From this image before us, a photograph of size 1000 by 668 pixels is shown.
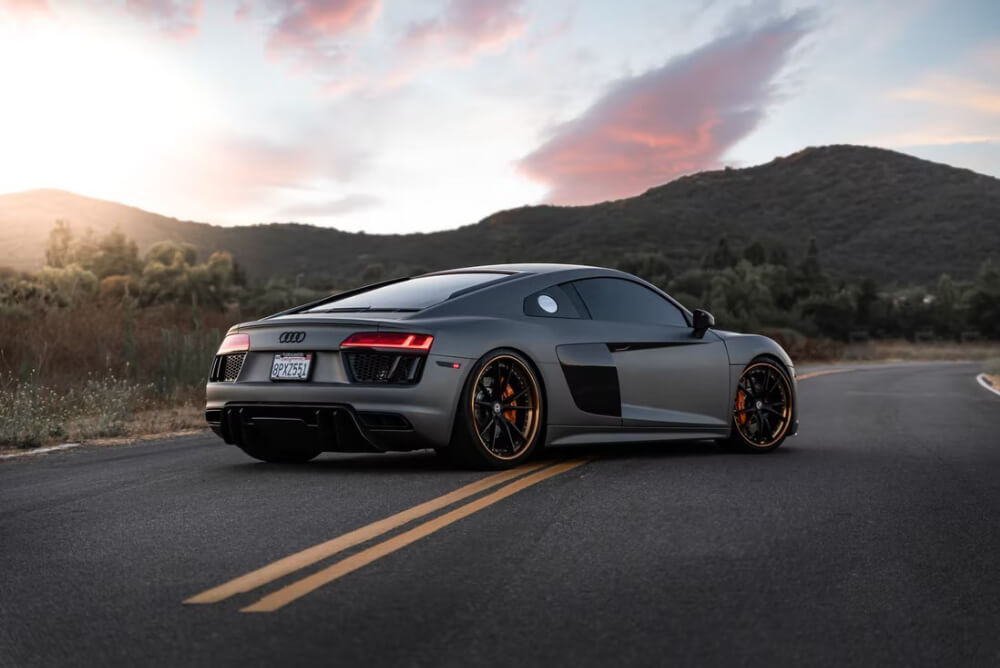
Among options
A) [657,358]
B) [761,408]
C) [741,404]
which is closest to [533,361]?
[657,358]

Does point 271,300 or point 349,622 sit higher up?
point 271,300

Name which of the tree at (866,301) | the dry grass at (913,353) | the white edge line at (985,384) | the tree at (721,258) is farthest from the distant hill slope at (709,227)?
the white edge line at (985,384)

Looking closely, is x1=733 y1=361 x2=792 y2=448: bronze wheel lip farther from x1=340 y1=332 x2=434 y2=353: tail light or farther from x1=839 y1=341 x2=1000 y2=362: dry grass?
x1=839 y1=341 x2=1000 y2=362: dry grass

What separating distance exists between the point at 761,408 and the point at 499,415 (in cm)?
291

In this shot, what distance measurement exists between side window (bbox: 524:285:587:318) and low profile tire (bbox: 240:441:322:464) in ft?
6.08

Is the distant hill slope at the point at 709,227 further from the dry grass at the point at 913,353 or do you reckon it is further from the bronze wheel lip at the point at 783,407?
the bronze wheel lip at the point at 783,407

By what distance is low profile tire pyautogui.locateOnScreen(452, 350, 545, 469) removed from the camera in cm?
715

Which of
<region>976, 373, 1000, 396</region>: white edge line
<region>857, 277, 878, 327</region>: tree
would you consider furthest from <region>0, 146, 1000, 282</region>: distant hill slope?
<region>976, 373, 1000, 396</region>: white edge line

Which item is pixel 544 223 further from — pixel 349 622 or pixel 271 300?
pixel 349 622

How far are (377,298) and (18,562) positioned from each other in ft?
12.1

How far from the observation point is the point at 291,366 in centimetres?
735

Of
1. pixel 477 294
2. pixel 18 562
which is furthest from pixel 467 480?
pixel 18 562

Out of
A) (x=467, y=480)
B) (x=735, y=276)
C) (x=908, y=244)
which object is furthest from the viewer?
(x=908, y=244)

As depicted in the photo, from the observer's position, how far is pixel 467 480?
7004 millimetres
